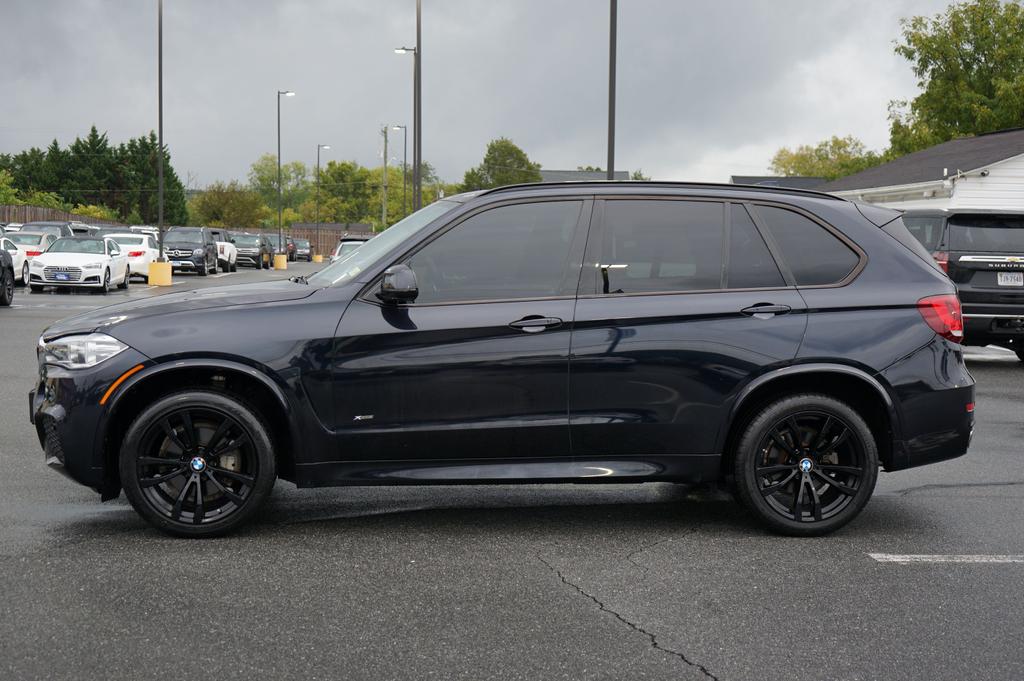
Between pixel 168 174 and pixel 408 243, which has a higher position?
pixel 168 174

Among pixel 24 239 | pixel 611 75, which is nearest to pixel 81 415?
pixel 611 75

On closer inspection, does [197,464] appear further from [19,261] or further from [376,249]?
[19,261]

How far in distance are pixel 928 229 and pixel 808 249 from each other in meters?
8.99

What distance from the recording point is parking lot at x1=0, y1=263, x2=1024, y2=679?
3992mm

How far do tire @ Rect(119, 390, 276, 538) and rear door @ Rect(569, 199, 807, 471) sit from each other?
→ 61.9 inches

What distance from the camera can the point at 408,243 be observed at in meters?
5.64

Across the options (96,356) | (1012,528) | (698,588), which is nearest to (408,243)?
(96,356)

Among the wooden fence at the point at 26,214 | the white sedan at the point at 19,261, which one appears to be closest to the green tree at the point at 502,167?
the wooden fence at the point at 26,214

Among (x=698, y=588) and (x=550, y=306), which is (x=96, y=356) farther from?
(x=698, y=588)

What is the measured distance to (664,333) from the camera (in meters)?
5.60

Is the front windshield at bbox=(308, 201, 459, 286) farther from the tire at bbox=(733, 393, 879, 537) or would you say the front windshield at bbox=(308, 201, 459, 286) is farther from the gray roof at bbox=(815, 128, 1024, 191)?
the gray roof at bbox=(815, 128, 1024, 191)

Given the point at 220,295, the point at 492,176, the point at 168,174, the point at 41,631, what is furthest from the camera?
the point at 492,176

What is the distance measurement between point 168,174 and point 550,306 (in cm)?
11445

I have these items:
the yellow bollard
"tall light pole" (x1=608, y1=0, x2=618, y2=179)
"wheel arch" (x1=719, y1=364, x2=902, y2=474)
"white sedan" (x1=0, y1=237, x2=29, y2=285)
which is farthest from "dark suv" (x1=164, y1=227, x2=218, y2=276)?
"wheel arch" (x1=719, y1=364, x2=902, y2=474)
